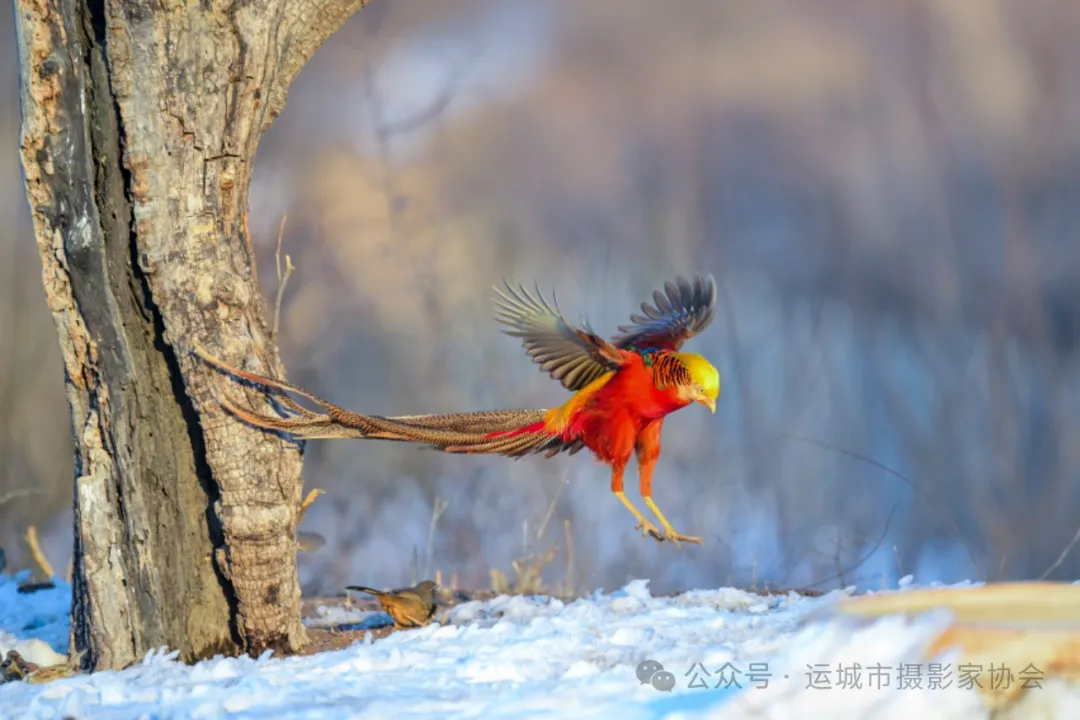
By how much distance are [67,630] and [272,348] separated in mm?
1216

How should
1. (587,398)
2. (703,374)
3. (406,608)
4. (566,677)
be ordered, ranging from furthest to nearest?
1. (406,608)
2. (587,398)
3. (703,374)
4. (566,677)

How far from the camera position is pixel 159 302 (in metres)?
2.69

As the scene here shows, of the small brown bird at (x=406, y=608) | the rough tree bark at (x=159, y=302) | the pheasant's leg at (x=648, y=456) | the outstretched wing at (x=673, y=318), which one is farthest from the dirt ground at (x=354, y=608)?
the outstretched wing at (x=673, y=318)

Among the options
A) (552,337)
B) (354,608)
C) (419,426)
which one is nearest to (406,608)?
(354,608)

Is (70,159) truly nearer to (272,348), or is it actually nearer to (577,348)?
(272,348)

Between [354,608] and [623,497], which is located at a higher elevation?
[623,497]

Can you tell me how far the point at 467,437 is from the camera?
105 inches

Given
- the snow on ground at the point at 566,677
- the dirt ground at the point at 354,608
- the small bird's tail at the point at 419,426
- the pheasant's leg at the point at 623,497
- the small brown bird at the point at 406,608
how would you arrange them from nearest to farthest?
the snow on ground at the point at 566,677 → the small bird's tail at the point at 419,426 → the pheasant's leg at the point at 623,497 → the dirt ground at the point at 354,608 → the small brown bird at the point at 406,608

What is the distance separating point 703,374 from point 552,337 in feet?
1.18

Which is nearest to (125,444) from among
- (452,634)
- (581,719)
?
(452,634)

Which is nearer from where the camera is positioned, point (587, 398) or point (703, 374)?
point (703, 374)

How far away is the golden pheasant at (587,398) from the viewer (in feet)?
8.57

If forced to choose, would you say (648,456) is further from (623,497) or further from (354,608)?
(354,608)

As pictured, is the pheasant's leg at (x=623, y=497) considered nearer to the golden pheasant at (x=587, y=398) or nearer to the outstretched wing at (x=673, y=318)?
the golden pheasant at (x=587, y=398)
